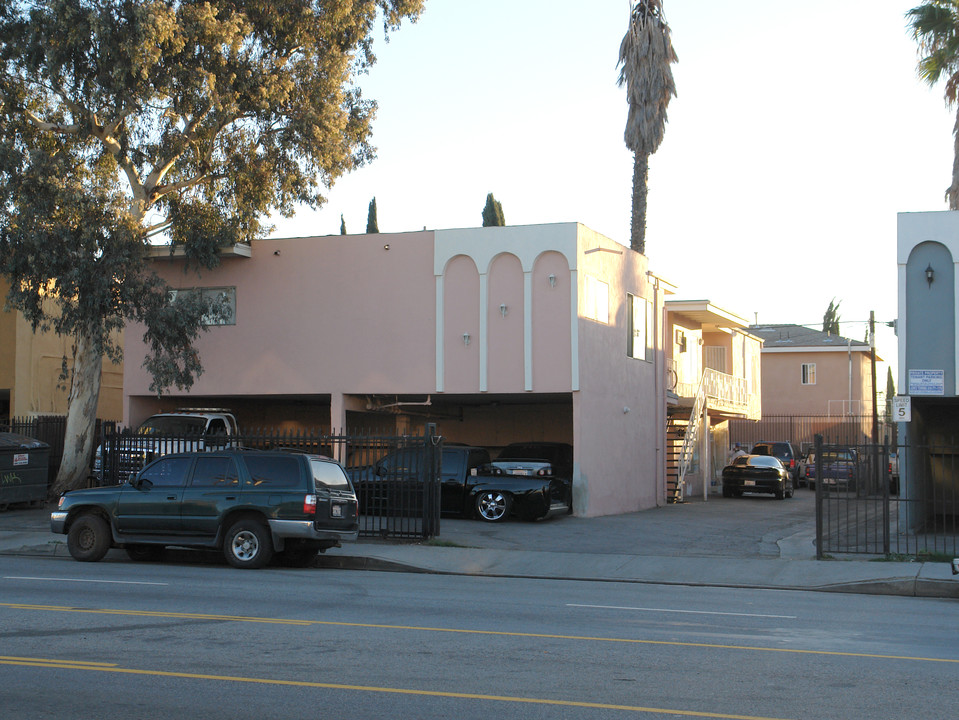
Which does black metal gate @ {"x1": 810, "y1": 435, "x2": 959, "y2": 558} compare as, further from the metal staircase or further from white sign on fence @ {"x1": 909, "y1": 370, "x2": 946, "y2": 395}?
the metal staircase

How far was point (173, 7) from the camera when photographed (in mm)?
23188

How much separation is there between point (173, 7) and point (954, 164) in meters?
20.3

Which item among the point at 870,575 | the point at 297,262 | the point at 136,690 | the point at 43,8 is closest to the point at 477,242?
the point at 297,262

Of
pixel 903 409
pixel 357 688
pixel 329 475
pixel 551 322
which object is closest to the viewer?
pixel 357 688

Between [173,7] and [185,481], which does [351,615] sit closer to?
[185,481]

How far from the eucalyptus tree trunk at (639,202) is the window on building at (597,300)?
6950 millimetres

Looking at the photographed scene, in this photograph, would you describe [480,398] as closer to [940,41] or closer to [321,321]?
[321,321]

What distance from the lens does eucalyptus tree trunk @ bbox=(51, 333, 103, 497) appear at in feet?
81.6

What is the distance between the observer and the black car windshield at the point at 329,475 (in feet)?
50.3

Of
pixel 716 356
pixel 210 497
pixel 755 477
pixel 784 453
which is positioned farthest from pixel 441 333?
pixel 784 453

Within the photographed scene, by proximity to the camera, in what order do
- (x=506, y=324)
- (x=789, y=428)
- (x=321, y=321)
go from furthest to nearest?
(x=789, y=428) < (x=321, y=321) < (x=506, y=324)

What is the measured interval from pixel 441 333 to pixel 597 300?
3.87 m

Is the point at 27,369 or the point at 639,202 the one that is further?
the point at 639,202

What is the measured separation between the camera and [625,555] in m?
17.5
